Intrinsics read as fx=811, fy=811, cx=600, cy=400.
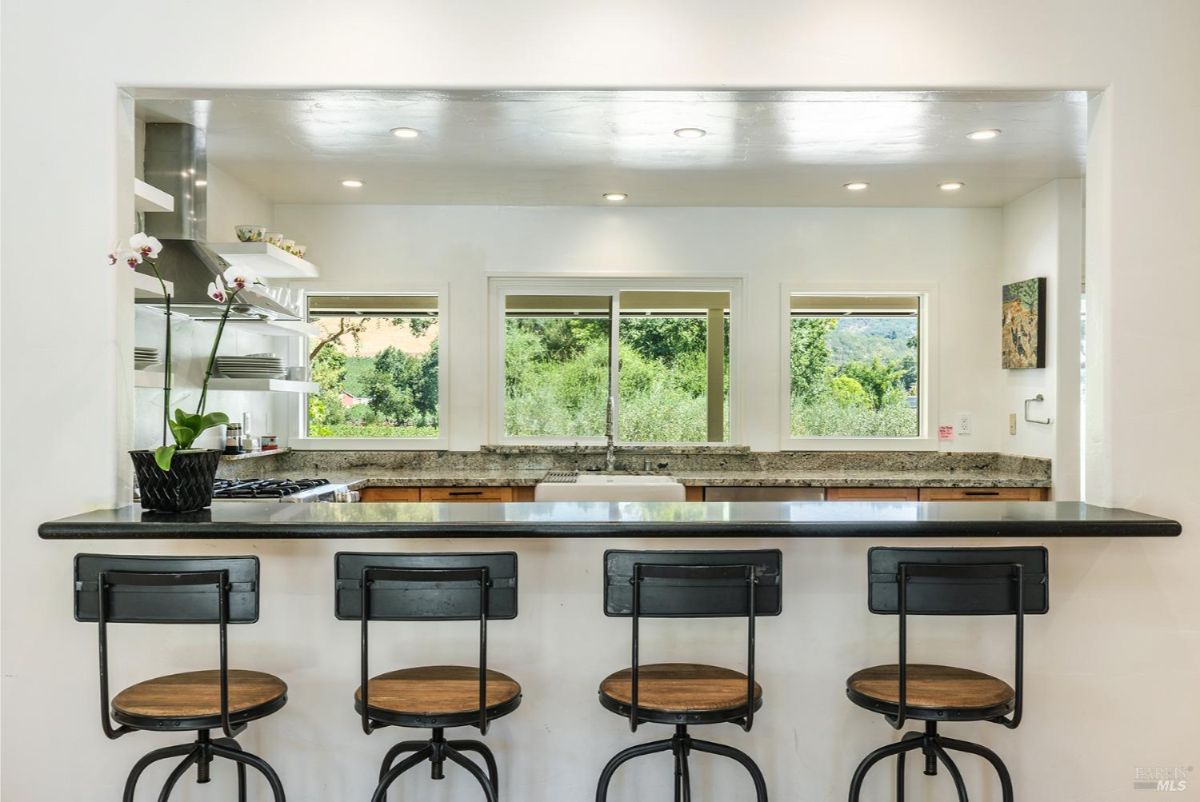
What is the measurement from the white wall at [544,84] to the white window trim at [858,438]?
97.2 inches

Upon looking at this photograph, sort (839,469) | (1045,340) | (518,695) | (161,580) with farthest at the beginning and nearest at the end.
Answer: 1. (839,469)
2. (1045,340)
3. (518,695)
4. (161,580)

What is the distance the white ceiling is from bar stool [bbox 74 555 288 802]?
1372 millimetres

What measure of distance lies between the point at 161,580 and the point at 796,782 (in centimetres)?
179

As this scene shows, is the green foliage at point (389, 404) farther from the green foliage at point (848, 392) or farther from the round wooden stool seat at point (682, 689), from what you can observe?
the round wooden stool seat at point (682, 689)

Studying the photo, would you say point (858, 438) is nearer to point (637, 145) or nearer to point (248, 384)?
point (637, 145)

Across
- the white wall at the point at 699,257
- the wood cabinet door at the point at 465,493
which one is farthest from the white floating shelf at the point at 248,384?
the white wall at the point at 699,257

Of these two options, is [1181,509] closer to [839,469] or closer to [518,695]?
[518,695]

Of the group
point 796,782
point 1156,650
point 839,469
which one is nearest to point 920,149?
point 839,469

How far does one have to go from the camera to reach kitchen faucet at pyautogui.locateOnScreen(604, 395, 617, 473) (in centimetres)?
474

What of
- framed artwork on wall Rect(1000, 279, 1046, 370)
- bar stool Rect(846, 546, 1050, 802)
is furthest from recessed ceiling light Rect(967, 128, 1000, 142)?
bar stool Rect(846, 546, 1050, 802)

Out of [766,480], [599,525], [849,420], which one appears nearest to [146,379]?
[599,525]

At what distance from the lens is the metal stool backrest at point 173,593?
1839 millimetres

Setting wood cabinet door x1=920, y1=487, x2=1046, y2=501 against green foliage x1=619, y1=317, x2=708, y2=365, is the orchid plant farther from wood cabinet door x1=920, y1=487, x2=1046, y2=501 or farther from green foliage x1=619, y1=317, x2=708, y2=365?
wood cabinet door x1=920, y1=487, x2=1046, y2=501

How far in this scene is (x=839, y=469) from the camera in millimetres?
4766
